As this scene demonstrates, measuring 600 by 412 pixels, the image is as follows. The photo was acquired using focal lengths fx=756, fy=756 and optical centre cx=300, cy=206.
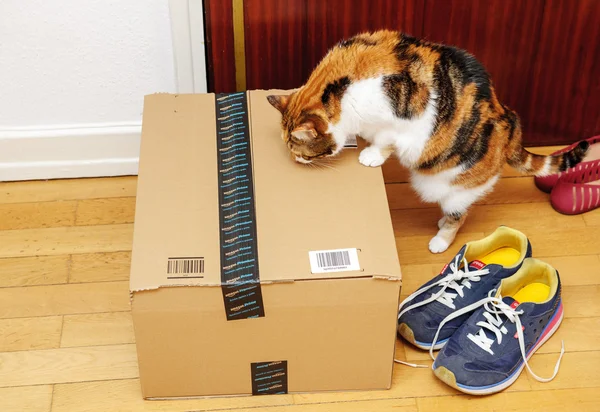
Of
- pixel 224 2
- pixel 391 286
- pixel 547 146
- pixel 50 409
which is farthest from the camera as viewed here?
pixel 547 146

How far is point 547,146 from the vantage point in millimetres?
1975

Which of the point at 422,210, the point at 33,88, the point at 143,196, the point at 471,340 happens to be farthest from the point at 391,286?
the point at 33,88

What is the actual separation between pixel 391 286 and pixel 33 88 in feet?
3.27

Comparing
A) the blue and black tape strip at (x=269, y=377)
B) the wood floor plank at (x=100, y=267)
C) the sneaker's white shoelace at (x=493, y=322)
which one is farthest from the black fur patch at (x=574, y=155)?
the wood floor plank at (x=100, y=267)

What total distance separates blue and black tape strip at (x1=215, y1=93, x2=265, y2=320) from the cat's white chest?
19 centimetres

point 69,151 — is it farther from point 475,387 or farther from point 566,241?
point 566,241

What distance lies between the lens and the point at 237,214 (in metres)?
1.29

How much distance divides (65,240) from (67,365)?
35 centimetres

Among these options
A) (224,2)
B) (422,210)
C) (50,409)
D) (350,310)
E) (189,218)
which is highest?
(224,2)

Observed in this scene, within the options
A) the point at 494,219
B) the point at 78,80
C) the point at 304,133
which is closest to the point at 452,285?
the point at 494,219

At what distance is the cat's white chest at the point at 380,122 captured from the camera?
1423 millimetres

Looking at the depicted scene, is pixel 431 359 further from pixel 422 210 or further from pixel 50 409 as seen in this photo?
pixel 50 409

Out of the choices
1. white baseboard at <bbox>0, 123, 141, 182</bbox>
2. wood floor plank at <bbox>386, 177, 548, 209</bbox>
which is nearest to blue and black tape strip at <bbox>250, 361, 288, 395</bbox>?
wood floor plank at <bbox>386, 177, 548, 209</bbox>

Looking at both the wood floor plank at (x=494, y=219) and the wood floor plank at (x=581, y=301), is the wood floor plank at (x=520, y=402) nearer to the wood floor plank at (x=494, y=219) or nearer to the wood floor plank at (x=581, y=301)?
the wood floor plank at (x=581, y=301)
